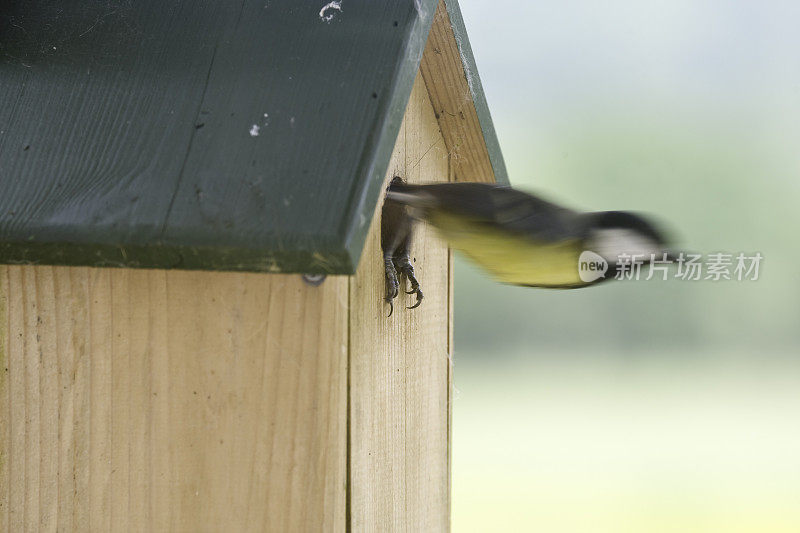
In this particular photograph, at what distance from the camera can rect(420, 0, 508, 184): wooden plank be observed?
94 cm

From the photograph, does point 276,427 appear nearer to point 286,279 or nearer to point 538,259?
point 286,279

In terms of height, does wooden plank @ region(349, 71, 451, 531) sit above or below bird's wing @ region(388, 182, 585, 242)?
below

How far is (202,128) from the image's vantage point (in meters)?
0.69

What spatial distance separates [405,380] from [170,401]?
284mm

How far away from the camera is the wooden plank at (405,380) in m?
0.79

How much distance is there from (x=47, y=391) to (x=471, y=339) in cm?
266

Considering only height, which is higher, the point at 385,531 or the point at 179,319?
the point at 179,319

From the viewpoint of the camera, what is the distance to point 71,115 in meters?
0.73

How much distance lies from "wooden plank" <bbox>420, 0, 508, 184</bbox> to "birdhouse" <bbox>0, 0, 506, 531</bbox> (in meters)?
0.21

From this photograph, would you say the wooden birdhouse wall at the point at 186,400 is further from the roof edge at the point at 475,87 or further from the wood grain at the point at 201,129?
the roof edge at the point at 475,87

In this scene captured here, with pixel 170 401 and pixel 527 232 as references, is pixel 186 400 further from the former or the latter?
pixel 527 232

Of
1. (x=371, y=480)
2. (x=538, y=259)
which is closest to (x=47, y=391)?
(x=371, y=480)

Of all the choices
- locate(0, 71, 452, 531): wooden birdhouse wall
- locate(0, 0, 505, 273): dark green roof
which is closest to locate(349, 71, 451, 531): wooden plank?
locate(0, 71, 452, 531): wooden birdhouse wall

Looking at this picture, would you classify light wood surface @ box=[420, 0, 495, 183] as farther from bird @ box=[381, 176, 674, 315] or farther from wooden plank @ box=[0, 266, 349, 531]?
wooden plank @ box=[0, 266, 349, 531]
